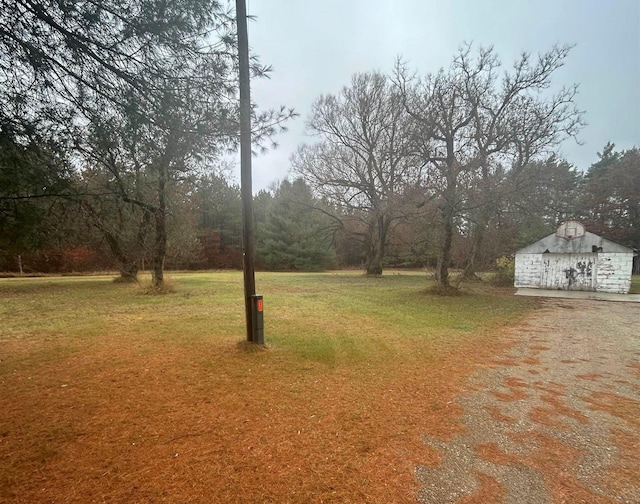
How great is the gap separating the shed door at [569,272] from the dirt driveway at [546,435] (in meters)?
10.6

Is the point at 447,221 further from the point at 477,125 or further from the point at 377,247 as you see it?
the point at 377,247

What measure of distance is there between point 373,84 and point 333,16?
1432cm

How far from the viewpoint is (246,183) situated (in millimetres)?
4766

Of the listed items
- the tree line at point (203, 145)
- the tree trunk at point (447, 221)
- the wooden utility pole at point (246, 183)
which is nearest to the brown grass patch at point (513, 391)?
the wooden utility pole at point (246, 183)

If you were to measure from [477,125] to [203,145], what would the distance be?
11556mm

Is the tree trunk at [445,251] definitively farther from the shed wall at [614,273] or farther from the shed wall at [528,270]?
Result: the shed wall at [614,273]

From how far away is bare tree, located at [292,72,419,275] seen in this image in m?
21.2

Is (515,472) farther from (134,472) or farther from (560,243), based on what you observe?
(560,243)

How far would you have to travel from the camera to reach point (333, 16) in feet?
27.1

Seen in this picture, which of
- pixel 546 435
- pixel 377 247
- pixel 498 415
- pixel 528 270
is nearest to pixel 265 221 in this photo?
pixel 377 247

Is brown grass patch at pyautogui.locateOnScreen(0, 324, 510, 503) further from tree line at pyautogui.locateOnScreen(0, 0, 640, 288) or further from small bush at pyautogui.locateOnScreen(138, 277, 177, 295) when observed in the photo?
small bush at pyautogui.locateOnScreen(138, 277, 177, 295)

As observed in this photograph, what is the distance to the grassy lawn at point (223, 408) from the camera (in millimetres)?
2045

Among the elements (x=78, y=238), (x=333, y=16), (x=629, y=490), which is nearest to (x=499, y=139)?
(x=333, y=16)

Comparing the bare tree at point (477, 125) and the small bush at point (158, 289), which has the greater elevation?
the bare tree at point (477, 125)
